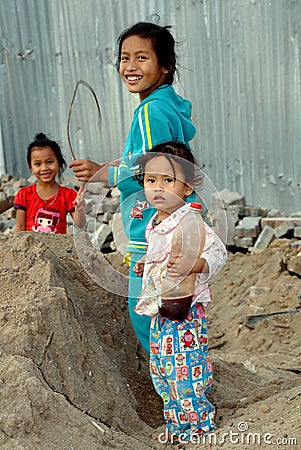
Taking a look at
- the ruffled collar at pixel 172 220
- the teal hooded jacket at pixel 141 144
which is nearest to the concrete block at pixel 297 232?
the teal hooded jacket at pixel 141 144

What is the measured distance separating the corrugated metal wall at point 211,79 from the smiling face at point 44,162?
203 cm

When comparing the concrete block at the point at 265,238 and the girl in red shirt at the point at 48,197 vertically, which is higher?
the girl in red shirt at the point at 48,197

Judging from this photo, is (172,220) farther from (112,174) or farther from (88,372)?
(88,372)

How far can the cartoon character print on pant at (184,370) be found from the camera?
3605 mm

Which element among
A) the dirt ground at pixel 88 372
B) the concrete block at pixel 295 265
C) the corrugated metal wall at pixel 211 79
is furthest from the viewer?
the corrugated metal wall at pixel 211 79

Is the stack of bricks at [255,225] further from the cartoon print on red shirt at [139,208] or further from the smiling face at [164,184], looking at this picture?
the smiling face at [164,184]

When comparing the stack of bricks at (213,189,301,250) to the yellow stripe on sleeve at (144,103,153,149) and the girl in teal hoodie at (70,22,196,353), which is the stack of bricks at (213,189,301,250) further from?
the yellow stripe on sleeve at (144,103,153,149)

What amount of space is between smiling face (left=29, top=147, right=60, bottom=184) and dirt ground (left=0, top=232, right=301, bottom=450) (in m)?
1.01

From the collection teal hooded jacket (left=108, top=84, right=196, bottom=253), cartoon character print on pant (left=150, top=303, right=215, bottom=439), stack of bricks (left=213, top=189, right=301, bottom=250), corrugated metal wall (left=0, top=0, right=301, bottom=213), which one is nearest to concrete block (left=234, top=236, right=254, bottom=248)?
stack of bricks (left=213, top=189, right=301, bottom=250)

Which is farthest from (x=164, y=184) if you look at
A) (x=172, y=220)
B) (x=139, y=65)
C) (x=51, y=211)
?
(x=51, y=211)

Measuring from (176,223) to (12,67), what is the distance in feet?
20.6

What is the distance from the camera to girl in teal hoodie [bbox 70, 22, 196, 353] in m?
3.82

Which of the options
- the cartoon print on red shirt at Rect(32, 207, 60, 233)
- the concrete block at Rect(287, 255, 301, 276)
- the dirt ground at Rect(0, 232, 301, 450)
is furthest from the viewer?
the concrete block at Rect(287, 255, 301, 276)

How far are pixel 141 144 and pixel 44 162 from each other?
2122mm
